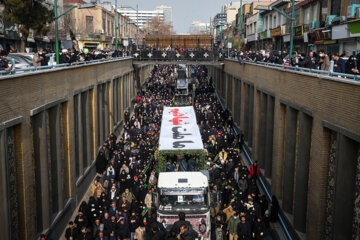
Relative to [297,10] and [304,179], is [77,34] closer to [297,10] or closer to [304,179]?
[297,10]

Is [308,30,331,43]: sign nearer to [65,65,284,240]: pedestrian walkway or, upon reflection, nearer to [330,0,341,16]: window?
[330,0,341,16]: window

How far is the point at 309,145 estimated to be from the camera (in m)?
14.5

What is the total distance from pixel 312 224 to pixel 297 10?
32773 millimetres

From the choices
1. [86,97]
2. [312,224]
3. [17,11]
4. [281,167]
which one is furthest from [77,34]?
[312,224]

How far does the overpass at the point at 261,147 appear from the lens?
11281mm

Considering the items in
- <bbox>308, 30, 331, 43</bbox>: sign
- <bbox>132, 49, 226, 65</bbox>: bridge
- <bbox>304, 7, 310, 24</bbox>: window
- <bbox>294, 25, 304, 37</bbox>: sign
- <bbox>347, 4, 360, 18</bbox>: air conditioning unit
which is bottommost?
<bbox>132, 49, 226, 65</bbox>: bridge

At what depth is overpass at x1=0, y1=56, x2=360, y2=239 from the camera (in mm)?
11281

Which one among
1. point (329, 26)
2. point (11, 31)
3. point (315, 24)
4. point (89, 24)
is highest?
point (89, 24)

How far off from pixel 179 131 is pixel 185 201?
6.78 m

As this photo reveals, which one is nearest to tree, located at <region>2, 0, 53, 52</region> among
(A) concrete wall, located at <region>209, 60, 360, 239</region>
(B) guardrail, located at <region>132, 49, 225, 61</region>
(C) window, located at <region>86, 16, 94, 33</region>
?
(B) guardrail, located at <region>132, 49, 225, 61</region>

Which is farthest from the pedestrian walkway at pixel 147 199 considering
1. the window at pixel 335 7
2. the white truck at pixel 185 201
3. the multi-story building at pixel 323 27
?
the window at pixel 335 7

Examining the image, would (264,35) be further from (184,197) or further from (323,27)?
(184,197)

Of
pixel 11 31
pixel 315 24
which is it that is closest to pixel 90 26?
pixel 11 31

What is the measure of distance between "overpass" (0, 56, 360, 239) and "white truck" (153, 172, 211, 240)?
10.6ft
